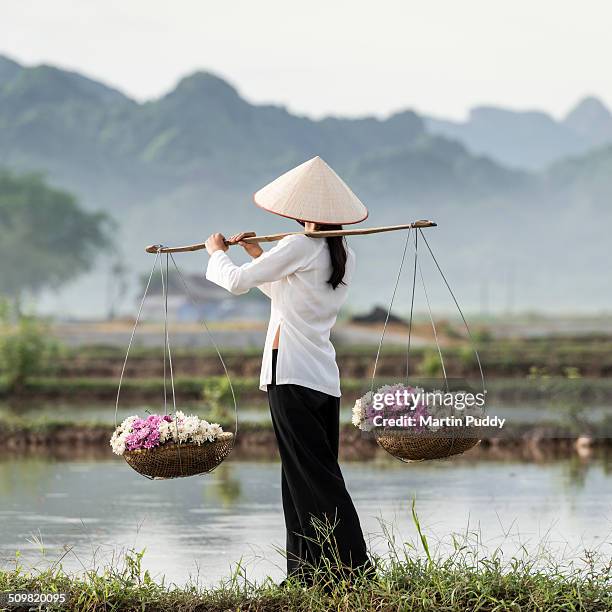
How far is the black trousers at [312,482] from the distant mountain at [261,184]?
11543 cm

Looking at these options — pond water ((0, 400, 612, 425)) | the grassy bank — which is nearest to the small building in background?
pond water ((0, 400, 612, 425))

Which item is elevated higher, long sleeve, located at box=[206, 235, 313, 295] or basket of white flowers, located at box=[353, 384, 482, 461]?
long sleeve, located at box=[206, 235, 313, 295]

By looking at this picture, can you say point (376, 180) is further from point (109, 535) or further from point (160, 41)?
point (109, 535)

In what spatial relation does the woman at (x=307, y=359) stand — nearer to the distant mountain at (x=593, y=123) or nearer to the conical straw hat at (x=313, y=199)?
the conical straw hat at (x=313, y=199)

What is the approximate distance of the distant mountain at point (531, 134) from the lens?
171625 millimetres

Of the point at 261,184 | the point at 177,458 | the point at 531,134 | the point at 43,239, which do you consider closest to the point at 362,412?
the point at 177,458

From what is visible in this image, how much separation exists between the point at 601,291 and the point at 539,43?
38.3 metres

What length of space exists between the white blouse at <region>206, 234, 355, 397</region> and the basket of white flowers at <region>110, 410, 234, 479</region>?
37 centimetres

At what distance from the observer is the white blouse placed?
16.9ft

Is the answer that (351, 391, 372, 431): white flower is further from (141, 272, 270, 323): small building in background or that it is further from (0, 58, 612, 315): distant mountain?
(0, 58, 612, 315): distant mountain

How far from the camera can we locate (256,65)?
465ft

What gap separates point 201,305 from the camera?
63.8 meters

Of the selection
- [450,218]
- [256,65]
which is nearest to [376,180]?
[450,218]

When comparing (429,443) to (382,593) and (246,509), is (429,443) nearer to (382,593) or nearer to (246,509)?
(382,593)
